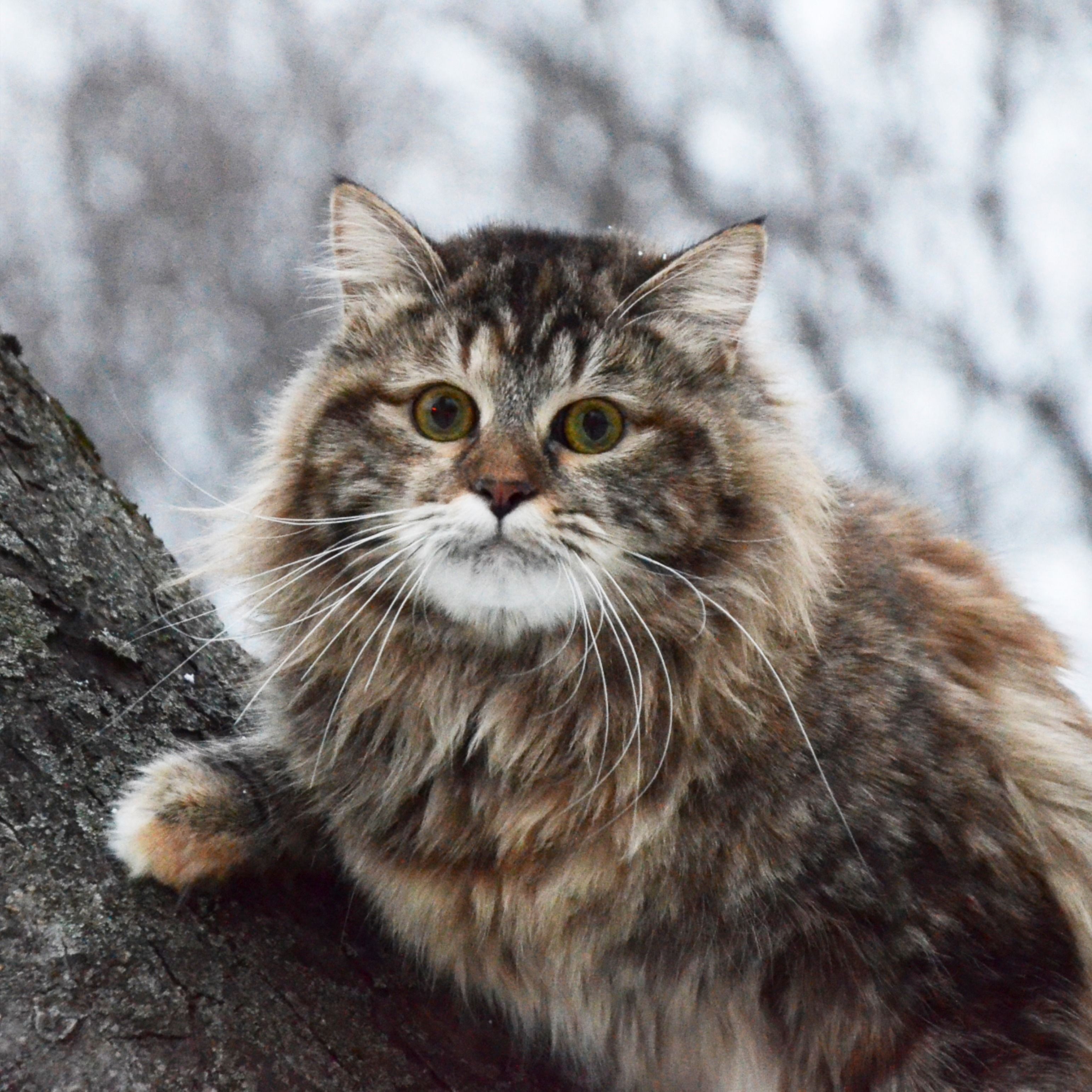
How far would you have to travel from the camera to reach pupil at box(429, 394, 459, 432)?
2.02m

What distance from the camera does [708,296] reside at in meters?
2.13

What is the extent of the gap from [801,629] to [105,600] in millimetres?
1192

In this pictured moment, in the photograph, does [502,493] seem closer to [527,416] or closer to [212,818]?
[527,416]

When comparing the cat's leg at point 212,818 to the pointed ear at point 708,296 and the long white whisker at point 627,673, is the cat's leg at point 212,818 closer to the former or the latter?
the long white whisker at point 627,673

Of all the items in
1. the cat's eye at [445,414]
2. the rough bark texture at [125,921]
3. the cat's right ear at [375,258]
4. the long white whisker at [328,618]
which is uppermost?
the cat's right ear at [375,258]

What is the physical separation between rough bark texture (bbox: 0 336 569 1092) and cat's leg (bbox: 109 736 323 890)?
1.2 inches

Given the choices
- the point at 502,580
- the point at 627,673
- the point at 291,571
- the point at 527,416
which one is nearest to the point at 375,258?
the point at 527,416

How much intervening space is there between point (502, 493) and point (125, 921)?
2.70 feet

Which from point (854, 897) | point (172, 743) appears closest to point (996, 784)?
point (854, 897)

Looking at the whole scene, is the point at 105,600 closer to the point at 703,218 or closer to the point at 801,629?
the point at 801,629

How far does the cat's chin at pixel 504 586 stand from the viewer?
1.84 meters

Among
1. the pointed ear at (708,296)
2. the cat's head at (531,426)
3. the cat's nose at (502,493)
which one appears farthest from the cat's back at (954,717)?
the cat's nose at (502,493)

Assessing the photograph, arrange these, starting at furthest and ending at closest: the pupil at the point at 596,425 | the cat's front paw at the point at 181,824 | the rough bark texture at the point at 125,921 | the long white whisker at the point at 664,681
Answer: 1. the pupil at the point at 596,425
2. the long white whisker at the point at 664,681
3. the cat's front paw at the point at 181,824
4. the rough bark texture at the point at 125,921

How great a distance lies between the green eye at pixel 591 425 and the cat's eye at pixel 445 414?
161 mm
